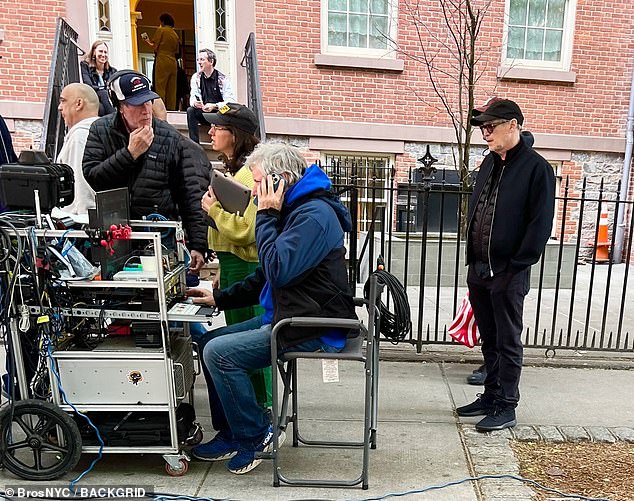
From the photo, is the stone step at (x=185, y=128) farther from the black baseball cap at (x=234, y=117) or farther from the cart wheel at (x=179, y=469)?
the cart wheel at (x=179, y=469)

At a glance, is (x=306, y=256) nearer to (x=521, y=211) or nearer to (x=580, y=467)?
(x=521, y=211)

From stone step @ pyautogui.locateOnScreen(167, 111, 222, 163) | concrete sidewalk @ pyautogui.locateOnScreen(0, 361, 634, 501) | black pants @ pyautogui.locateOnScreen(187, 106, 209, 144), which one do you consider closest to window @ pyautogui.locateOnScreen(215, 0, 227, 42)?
stone step @ pyautogui.locateOnScreen(167, 111, 222, 163)

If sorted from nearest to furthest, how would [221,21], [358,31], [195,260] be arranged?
[195,260] < [221,21] < [358,31]

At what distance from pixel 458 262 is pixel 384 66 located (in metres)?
4.31

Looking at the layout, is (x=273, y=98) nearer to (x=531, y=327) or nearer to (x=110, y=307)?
(x=531, y=327)

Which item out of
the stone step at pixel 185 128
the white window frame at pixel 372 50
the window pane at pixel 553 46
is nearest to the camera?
the stone step at pixel 185 128

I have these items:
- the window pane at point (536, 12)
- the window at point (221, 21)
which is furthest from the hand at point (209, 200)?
the window pane at point (536, 12)

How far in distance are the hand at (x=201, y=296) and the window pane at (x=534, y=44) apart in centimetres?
791

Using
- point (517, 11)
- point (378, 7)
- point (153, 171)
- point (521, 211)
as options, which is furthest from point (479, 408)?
point (517, 11)

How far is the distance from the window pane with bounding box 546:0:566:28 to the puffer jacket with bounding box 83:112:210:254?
781 centimetres

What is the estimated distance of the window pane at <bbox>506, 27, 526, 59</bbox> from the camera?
8.59 metres

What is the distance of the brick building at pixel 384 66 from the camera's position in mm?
7500

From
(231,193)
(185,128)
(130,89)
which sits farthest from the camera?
(185,128)

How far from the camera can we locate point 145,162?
3.16 meters
